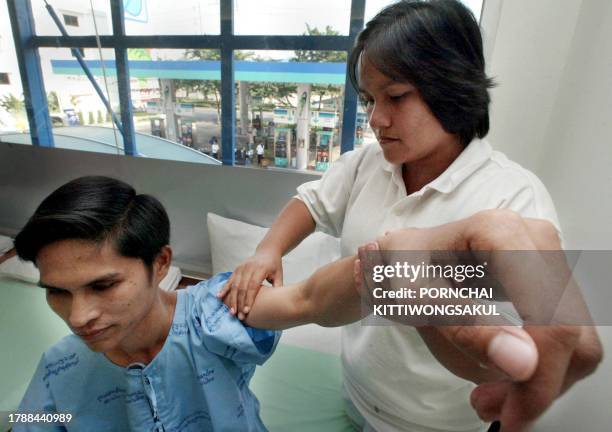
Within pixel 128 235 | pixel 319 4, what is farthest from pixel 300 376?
pixel 319 4

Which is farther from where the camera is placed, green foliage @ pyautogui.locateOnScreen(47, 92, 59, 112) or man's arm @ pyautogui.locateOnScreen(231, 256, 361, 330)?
green foliage @ pyautogui.locateOnScreen(47, 92, 59, 112)

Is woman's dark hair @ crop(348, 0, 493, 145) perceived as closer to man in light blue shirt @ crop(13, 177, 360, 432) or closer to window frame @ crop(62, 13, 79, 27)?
man in light blue shirt @ crop(13, 177, 360, 432)

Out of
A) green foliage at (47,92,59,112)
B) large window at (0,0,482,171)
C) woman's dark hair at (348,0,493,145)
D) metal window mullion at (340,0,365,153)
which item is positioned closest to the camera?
woman's dark hair at (348,0,493,145)

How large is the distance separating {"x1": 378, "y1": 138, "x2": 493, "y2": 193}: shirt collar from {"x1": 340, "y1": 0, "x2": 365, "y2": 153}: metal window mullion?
760mm

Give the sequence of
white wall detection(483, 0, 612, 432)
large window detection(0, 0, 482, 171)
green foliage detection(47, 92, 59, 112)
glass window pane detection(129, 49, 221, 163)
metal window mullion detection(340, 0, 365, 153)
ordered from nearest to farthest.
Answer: white wall detection(483, 0, 612, 432)
metal window mullion detection(340, 0, 365, 153)
large window detection(0, 0, 482, 171)
glass window pane detection(129, 49, 221, 163)
green foliage detection(47, 92, 59, 112)

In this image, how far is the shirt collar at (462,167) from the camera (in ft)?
2.09

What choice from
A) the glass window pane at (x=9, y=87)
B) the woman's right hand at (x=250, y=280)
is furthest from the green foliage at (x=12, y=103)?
the woman's right hand at (x=250, y=280)

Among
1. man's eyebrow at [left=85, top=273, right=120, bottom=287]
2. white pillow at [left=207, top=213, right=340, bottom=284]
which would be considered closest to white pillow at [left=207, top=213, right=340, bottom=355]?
white pillow at [left=207, top=213, right=340, bottom=284]

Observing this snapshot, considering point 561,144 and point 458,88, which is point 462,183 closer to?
point 458,88

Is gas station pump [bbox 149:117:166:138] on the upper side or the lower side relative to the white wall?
lower

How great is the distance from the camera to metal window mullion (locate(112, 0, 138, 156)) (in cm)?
161

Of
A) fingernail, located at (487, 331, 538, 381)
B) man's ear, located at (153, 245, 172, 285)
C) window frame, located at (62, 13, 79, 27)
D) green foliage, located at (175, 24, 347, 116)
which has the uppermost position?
window frame, located at (62, 13, 79, 27)

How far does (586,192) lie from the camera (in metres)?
0.74

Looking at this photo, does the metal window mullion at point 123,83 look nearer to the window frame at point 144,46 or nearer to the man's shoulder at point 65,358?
the window frame at point 144,46
